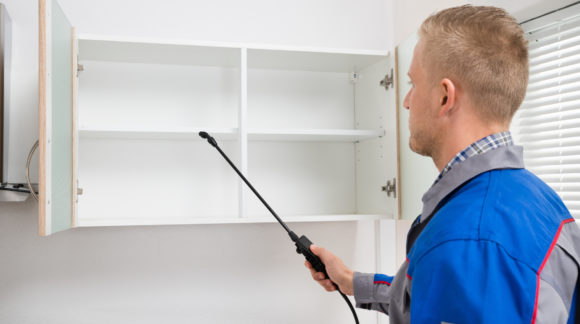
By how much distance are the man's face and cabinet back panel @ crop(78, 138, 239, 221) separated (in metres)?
0.97

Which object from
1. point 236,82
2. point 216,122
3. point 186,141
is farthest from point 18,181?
point 236,82

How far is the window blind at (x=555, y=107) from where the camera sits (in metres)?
1.21

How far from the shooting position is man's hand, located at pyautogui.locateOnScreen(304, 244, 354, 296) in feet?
4.27

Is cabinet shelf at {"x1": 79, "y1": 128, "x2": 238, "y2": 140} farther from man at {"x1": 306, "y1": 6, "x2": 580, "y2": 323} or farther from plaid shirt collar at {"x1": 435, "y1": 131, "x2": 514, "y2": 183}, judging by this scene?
plaid shirt collar at {"x1": 435, "y1": 131, "x2": 514, "y2": 183}

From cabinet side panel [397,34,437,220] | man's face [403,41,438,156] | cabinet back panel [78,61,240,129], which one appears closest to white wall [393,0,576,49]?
cabinet side panel [397,34,437,220]

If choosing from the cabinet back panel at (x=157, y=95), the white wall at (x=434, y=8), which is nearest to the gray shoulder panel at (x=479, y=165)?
the white wall at (x=434, y=8)

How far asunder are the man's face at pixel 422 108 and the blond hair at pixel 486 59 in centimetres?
4

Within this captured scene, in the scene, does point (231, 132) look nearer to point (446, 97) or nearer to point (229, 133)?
point (229, 133)

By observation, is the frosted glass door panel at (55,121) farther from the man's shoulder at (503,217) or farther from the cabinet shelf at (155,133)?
the man's shoulder at (503,217)

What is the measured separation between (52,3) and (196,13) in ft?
2.44

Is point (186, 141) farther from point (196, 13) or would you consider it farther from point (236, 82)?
point (196, 13)

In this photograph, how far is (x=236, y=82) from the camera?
1787 millimetres

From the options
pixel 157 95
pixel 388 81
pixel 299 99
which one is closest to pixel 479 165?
pixel 388 81

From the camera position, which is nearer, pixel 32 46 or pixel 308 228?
pixel 32 46
